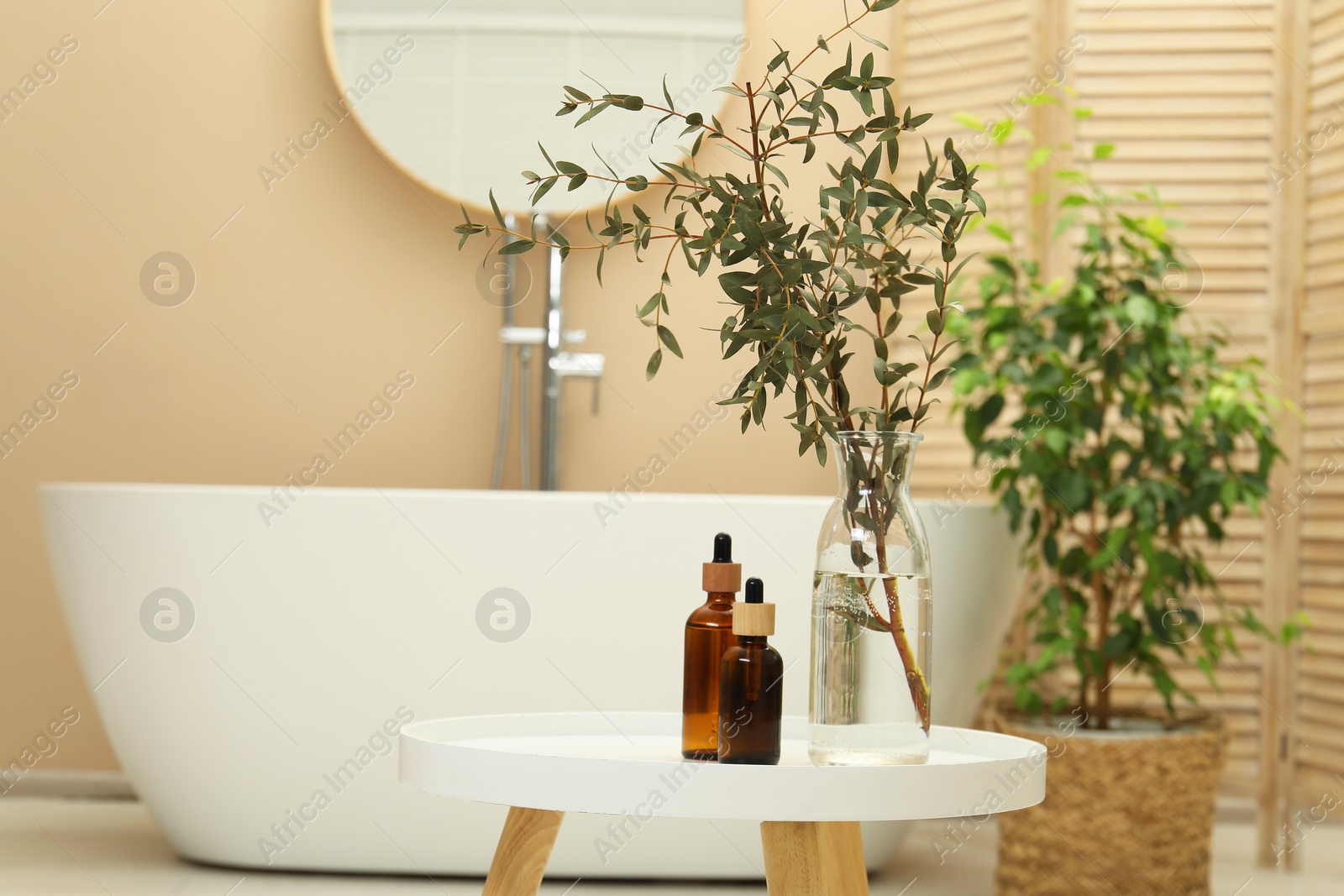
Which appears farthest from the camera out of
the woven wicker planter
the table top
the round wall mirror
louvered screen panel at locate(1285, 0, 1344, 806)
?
the round wall mirror

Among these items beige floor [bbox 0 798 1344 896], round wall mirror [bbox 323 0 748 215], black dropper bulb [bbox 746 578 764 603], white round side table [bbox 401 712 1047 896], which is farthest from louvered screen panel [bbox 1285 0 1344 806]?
black dropper bulb [bbox 746 578 764 603]

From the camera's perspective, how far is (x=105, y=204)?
8.67ft

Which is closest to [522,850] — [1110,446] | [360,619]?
[360,619]

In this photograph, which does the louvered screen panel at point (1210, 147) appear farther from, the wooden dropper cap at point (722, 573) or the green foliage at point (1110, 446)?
the wooden dropper cap at point (722, 573)

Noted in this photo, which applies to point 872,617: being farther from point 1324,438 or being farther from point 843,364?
point 1324,438

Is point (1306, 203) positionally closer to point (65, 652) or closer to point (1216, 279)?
point (1216, 279)

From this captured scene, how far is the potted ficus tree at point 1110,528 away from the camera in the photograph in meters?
1.87

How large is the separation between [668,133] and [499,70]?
1.29 ft

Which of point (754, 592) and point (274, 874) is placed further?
point (274, 874)

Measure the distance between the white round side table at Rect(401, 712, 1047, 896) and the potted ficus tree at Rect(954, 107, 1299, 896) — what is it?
92cm

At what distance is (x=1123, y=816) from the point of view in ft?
6.12

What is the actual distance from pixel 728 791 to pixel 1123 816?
1251mm

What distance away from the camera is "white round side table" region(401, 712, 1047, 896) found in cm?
84

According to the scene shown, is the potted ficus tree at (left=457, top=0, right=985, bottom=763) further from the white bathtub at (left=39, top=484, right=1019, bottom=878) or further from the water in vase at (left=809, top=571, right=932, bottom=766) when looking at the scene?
the white bathtub at (left=39, top=484, right=1019, bottom=878)
